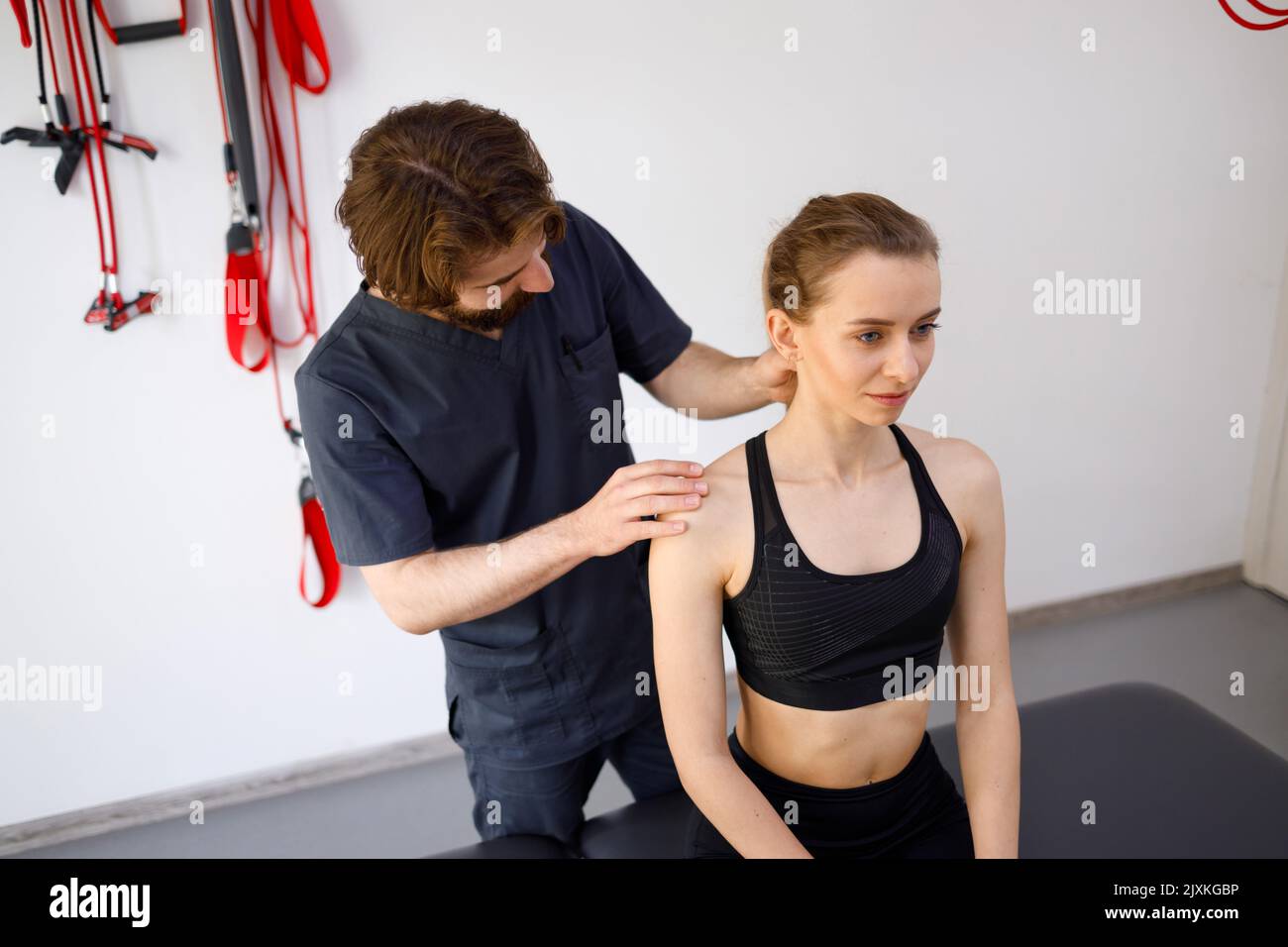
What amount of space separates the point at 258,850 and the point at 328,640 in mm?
513

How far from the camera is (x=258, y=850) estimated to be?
2500mm

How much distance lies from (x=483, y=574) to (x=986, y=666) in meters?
0.68

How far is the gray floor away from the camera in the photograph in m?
2.52

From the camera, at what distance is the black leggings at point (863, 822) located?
1.37 m

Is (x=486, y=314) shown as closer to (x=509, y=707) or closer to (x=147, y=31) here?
(x=509, y=707)

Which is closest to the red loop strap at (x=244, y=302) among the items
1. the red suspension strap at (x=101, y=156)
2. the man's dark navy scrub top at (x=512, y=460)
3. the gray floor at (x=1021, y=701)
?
the red suspension strap at (x=101, y=156)

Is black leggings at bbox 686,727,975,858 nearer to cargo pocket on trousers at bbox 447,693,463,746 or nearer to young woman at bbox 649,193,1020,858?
young woman at bbox 649,193,1020,858

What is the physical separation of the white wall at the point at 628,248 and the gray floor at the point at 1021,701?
0.40ft

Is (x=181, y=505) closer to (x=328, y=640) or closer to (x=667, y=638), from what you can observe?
(x=328, y=640)

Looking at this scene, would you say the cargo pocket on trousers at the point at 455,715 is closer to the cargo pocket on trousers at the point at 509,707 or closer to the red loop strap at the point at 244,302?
the cargo pocket on trousers at the point at 509,707

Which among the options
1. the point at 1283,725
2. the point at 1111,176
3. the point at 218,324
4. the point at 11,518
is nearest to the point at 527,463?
the point at 218,324

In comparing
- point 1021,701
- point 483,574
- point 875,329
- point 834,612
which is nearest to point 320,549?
point 483,574

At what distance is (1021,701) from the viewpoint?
2770mm

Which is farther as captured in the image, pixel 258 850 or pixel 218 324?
pixel 258 850
